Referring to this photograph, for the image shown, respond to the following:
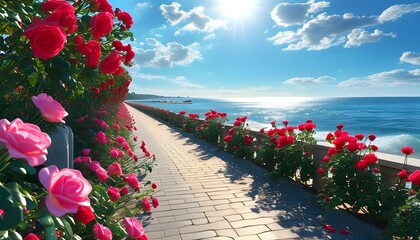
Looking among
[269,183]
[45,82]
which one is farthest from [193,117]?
[45,82]

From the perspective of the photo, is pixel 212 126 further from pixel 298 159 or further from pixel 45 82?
pixel 45 82

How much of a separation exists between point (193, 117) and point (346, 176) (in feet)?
32.6

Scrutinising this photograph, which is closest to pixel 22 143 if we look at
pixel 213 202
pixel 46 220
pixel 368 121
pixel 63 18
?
pixel 46 220

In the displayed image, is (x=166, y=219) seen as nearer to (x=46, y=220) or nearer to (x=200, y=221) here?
(x=200, y=221)

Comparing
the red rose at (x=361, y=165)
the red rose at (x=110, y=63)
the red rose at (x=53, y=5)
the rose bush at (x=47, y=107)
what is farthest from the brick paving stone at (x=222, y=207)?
the red rose at (x=53, y=5)

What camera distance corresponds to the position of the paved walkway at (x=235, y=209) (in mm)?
3389

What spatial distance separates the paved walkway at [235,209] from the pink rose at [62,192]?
253 centimetres

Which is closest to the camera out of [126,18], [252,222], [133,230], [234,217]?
[133,230]

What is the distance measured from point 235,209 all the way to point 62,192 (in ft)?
11.4

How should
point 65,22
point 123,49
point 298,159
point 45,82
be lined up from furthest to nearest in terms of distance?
1. point 298,159
2. point 123,49
3. point 45,82
4. point 65,22

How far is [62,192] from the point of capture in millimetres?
937

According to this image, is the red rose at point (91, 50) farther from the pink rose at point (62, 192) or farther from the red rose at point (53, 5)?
the pink rose at point (62, 192)

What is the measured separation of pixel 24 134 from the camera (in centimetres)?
90

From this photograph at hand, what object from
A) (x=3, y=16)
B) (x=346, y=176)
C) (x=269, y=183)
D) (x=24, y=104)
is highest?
(x=3, y=16)
